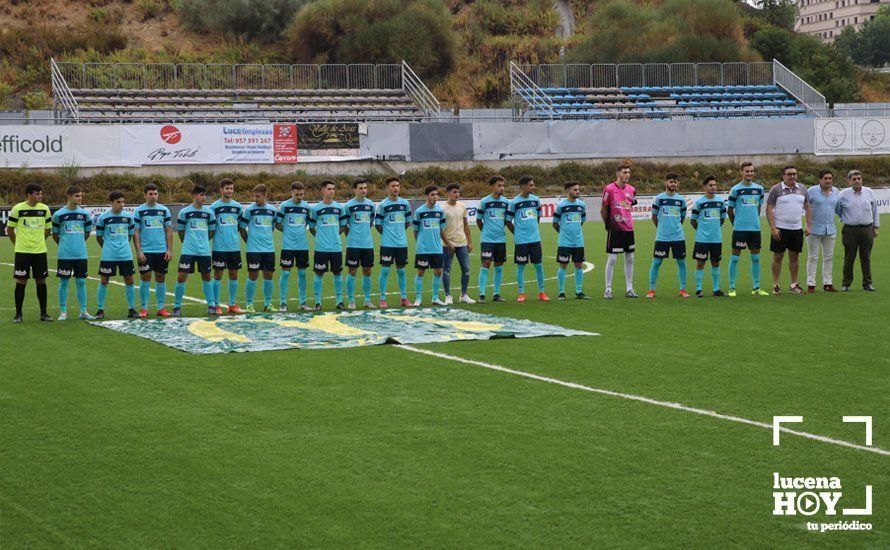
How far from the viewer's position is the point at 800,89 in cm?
5094

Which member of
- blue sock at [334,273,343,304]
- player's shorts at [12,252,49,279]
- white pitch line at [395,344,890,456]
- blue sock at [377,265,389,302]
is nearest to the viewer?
white pitch line at [395,344,890,456]

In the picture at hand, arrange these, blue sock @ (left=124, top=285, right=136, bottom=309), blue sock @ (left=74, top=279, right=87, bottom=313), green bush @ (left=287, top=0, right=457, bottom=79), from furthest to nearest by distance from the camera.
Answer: green bush @ (left=287, top=0, right=457, bottom=79) → blue sock @ (left=124, top=285, right=136, bottom=309) → blue sock @ (left=74, top=279, right=87, bottom=313)

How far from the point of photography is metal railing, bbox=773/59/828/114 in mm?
49969

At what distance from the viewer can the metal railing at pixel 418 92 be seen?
48.2 metres

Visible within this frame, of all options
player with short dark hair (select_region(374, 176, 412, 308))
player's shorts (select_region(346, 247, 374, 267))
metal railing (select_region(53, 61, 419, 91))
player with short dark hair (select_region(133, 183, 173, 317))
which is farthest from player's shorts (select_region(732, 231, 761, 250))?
metal railing (select_region(53, 61, 419, 91))

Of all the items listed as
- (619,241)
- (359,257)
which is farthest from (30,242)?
(619,241)

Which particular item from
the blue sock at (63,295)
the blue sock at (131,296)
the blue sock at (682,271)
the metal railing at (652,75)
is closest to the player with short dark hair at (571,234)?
the blue sock at (682,271)

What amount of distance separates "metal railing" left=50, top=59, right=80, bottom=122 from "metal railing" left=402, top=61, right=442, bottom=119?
14.6m

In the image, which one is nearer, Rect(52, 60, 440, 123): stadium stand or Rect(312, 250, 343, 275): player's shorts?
Rect(312, 250, 343, 275): player's shorts

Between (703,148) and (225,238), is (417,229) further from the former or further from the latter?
(703,148)

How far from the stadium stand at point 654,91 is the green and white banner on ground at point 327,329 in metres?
33.9

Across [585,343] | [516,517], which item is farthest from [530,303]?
[516,517]

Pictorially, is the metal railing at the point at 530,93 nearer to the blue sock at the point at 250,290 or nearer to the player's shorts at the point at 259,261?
the player's shorts at the point at 259,261

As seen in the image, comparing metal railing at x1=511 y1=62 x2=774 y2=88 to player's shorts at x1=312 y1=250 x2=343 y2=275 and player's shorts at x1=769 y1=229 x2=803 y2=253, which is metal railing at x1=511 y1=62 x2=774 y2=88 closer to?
player's shorts at x1=769 y1=229 x2=803 y2=253
